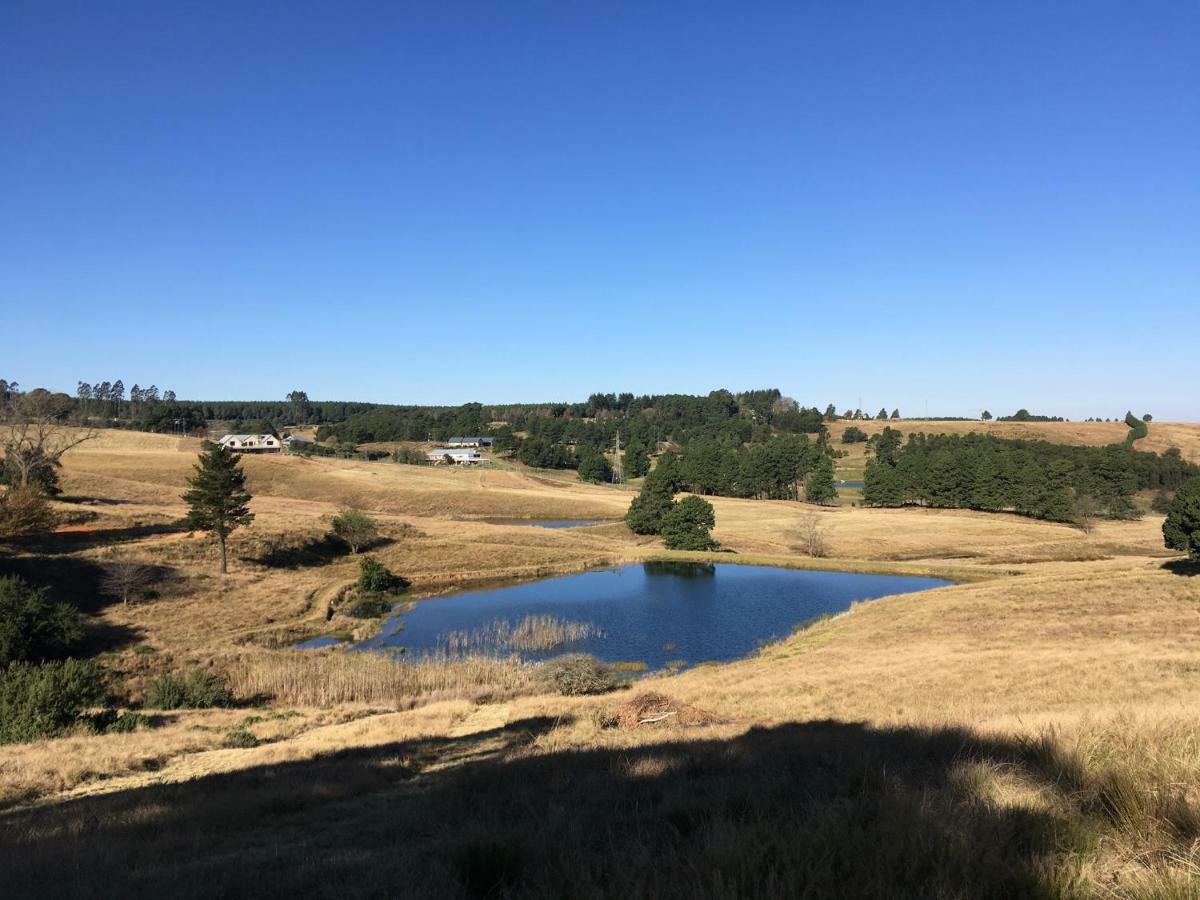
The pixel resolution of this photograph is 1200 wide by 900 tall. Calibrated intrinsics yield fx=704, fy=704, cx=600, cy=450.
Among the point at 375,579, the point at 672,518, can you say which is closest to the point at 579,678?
the point at 375,579

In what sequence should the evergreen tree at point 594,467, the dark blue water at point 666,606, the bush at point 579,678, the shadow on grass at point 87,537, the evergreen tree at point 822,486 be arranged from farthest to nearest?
the evergreen tree at point 594,467, the evergreen tree at point 822,486, the shadow on grass at point 87,537, the dark blue water at point 666,606, the bush at point 579,678

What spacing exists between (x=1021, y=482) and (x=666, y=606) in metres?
72.1

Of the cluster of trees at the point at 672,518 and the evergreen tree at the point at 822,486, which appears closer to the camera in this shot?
the cluster of trees at the point at 672,518

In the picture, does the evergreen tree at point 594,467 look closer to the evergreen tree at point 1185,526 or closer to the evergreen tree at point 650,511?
the evergreen tree at point 650,511

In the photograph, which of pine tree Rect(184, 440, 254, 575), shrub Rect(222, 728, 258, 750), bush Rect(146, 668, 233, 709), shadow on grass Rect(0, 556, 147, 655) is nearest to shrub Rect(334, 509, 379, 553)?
pine tree Rect(184, 440, 254, 575)

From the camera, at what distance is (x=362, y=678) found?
29.4m

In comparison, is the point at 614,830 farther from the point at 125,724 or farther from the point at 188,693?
the point at 188,693

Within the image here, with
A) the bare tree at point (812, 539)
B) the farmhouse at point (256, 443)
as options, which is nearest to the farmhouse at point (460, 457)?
the farmhouse at point (256, 443)

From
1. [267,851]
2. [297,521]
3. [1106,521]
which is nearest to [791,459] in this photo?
[1106,521]

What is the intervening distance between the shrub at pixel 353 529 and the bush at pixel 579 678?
38.3 metres

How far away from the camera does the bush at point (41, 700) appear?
2011 cm

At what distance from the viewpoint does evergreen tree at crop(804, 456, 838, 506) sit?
4315 inches

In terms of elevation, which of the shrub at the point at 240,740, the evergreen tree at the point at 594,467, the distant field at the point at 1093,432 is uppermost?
the distant field at the point at 1093,432

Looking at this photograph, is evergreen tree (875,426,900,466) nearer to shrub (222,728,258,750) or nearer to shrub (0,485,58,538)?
shrub (0,485,58,538)
